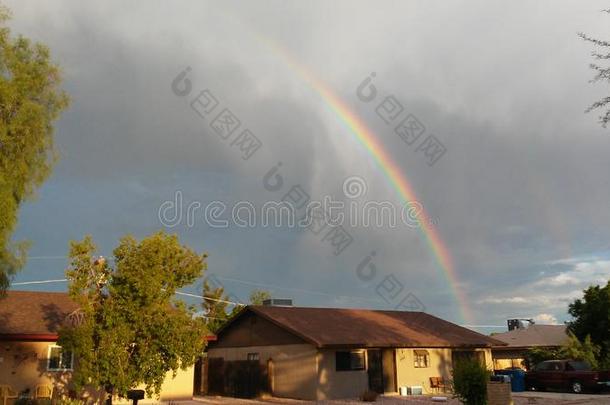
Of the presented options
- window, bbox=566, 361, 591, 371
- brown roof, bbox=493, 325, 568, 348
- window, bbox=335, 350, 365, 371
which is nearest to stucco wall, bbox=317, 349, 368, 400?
window, bbox=335, 350, 365, 371

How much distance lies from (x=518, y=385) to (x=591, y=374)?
13.5ft

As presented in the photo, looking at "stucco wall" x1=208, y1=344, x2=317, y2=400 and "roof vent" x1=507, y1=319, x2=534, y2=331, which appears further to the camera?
"roof vent" x1=507, y1=319, x2=534, y2=331

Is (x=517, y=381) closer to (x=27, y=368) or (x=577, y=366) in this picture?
(x=577, y=366)

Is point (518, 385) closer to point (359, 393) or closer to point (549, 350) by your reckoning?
point (359, 393)

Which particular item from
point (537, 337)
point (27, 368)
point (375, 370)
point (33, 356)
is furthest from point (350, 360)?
point (537, 337)

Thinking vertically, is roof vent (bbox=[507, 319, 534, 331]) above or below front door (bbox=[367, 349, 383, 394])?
above

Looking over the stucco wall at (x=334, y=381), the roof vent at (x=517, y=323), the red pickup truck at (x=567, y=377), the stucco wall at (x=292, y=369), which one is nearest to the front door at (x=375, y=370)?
the stucco wall at (x=334, y=381)

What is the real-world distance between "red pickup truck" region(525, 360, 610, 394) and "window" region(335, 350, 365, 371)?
419 inches

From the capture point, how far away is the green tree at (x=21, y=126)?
718 inches

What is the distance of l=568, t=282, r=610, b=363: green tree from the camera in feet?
129

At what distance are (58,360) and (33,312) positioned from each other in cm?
367

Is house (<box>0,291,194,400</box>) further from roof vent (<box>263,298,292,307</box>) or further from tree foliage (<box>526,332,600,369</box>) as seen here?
tree foliage (<box>526,332,600,369</box>)

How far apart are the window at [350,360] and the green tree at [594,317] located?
64.6 ft

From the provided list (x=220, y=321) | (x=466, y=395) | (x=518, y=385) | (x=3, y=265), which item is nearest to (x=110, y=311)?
(x=3, y=265)
